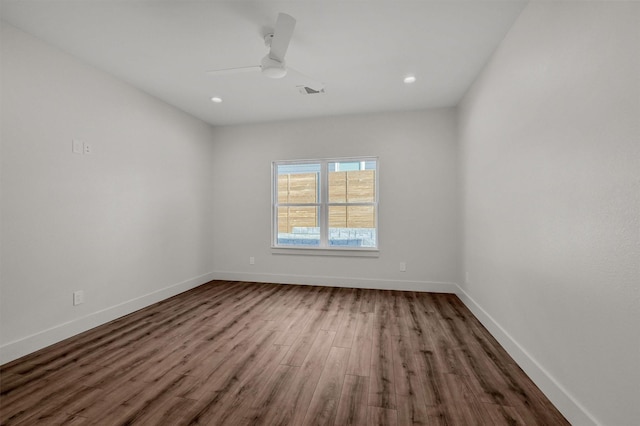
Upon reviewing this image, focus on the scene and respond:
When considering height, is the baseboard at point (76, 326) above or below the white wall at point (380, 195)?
below

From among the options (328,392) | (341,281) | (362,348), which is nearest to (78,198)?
(328,392)

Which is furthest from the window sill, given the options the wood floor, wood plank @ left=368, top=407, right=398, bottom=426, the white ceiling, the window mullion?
wood plank @ left=368, top=407, right=398, bottom=426

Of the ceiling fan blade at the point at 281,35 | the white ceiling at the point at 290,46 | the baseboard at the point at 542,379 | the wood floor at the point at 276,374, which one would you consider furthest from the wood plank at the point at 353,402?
the white ceiling at the point at 290,46

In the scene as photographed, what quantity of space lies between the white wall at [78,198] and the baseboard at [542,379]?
378 centimetres

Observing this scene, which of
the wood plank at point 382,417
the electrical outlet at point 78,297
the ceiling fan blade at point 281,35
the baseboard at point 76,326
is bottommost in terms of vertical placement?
the wood plank at point 382,417

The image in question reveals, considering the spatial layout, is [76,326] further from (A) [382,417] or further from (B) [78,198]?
(A) [382,417]

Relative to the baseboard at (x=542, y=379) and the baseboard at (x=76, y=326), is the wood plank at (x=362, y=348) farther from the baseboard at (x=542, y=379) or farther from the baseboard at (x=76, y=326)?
the baseboard at (x=76, y=326)

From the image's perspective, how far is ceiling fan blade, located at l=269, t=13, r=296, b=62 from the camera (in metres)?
1.87

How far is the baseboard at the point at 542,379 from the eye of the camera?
4.75ft

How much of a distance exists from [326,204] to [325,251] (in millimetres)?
752

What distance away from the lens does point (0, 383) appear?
6.09ft

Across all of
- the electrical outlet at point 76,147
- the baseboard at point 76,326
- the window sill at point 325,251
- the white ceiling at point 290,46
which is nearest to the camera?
the white ceiling at point 290,46

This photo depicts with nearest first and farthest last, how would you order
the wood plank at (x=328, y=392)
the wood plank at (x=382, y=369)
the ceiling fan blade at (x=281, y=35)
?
the wood plank at (x=328, y=392) < the wood plank at (x=382, y=369) < the ceiling fan blade at (x=281, y=35)

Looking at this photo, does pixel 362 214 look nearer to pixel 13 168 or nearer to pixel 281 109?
pixel 281 109
